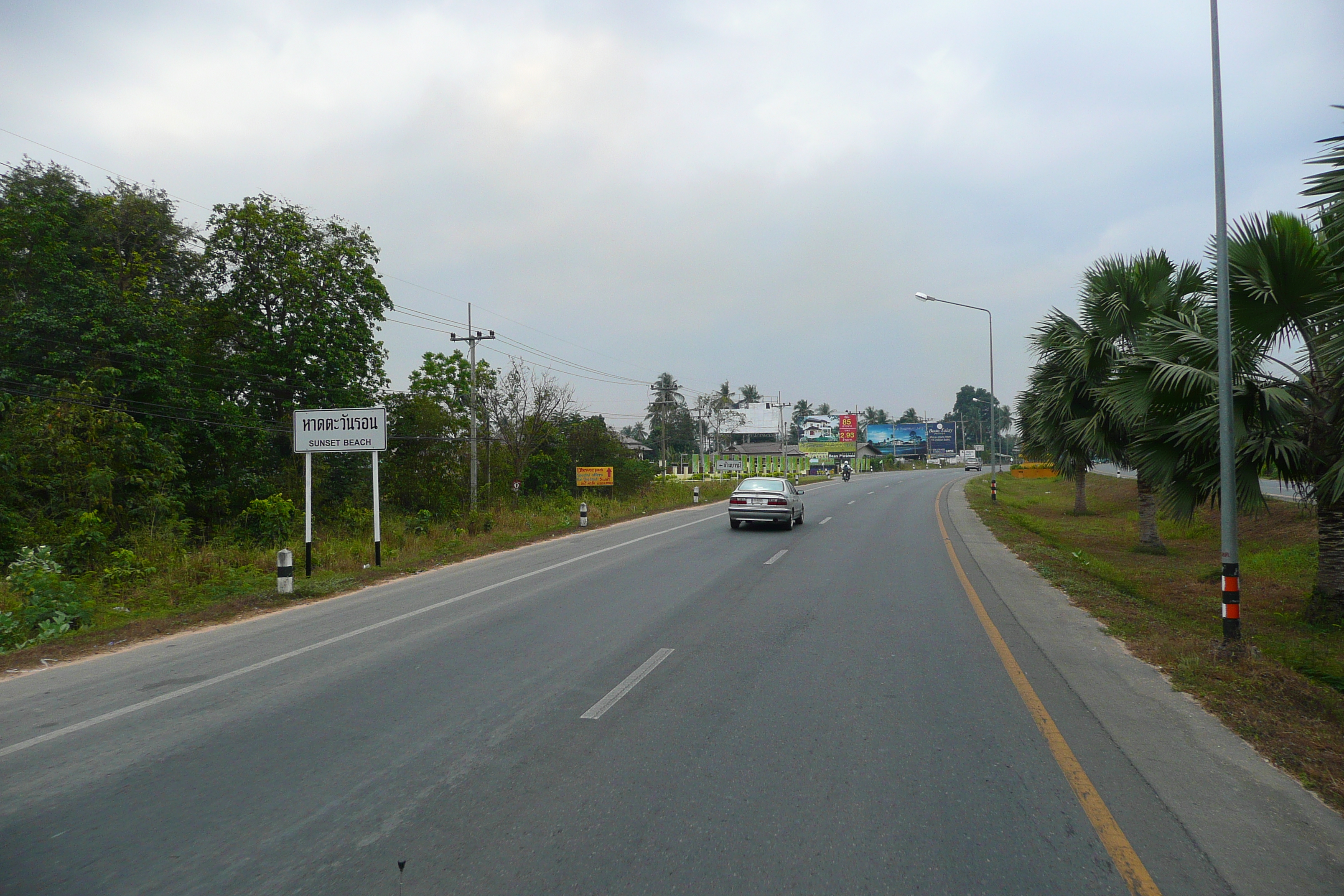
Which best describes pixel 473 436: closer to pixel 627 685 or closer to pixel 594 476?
pixel 594 476

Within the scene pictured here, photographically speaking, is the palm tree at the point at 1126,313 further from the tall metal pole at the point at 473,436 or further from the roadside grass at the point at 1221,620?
the tall metal pole at the point at 473,436

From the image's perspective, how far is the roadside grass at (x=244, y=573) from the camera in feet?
29.9

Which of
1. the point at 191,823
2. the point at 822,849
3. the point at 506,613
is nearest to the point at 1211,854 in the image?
the point at 822,849

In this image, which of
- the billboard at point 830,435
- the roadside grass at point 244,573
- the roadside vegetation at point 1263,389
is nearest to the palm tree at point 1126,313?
the roadside vegetation at point 1263,389

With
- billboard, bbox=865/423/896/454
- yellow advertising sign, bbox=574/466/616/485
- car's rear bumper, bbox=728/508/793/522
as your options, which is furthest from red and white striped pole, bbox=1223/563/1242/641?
billboard, bbox=865/423/896/454

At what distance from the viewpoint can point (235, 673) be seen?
6.91 metres

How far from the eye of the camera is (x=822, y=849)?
3.68 metres

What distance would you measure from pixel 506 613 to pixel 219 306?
25.2m

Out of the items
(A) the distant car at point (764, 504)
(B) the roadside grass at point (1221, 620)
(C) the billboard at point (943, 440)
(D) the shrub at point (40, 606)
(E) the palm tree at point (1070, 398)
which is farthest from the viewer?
(C) the billboard at point (943, 440)

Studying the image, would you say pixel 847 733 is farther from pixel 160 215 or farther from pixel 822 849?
pixel 160 215

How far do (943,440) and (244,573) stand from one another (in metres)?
120

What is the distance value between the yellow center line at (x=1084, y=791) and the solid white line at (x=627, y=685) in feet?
10.3

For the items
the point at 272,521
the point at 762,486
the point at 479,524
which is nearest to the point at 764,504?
the point at 762,486

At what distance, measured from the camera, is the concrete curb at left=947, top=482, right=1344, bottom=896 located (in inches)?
142
